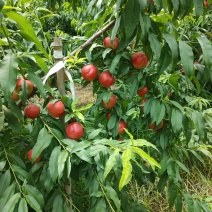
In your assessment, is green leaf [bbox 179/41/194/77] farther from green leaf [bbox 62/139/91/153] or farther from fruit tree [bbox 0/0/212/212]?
green leaf [bbox 62/139/91/153]

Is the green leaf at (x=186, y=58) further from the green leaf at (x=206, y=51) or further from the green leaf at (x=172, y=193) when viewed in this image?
the green leaf at (x=172, y=193)

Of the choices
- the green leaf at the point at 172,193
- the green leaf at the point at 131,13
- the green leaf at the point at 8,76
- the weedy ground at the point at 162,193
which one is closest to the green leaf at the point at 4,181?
the green leaf at the point at 8,76

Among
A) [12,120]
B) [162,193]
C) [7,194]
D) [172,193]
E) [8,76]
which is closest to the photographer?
[8,76]

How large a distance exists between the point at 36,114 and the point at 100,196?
1.34ft

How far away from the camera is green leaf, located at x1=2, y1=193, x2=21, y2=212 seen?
877mm

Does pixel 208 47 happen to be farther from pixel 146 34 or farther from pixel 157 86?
pixel 157 86

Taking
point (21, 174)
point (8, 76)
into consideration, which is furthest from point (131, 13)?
point (21, 174)

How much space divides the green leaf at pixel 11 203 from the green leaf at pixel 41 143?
15cm

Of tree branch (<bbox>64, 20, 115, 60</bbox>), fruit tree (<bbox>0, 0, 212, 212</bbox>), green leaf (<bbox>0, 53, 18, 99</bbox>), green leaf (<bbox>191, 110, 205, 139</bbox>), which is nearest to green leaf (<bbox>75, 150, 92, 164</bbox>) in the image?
fruit tree (<bbox>0, 0, 212, 212</bbox>)

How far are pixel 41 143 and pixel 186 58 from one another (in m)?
0.61

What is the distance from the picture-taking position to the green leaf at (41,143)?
1.02 metres

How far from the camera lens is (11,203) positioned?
89 cm

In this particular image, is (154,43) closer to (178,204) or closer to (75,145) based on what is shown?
(75,145)

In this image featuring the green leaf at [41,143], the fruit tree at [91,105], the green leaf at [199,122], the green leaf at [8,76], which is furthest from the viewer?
the green leaf at [199,122]
